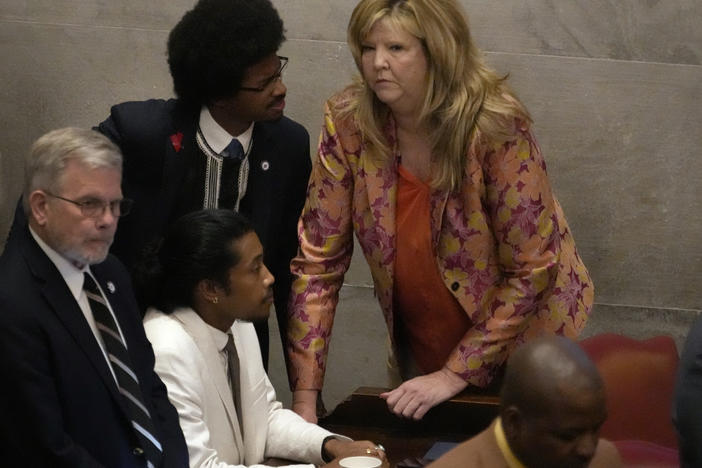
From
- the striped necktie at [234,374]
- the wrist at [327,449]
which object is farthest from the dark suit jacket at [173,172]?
the wrist at [327,449]

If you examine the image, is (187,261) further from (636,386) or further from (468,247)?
(636,386)

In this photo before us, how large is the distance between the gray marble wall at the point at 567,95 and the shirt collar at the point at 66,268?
2481mm

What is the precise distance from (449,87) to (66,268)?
1127 millimetres

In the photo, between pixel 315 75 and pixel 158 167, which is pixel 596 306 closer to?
pixel 315 75

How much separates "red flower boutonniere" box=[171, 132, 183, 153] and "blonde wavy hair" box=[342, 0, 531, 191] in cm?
56

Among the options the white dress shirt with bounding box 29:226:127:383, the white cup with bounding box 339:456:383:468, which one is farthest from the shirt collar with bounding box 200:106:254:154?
the white cup with bounding box 339:456:383:468

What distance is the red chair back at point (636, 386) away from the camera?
11.8 feet

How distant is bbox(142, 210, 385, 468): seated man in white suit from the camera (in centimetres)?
330

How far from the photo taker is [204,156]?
Answer: 12.4ft

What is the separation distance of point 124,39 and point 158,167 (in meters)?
1.74

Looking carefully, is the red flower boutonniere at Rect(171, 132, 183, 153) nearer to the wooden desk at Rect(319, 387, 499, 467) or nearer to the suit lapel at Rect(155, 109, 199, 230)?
the suit lapel at Rect(155, 109, 199, 230)

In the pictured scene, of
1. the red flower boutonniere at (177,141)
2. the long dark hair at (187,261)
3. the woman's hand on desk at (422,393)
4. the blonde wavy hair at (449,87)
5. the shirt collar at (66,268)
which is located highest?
the blonde wavy hair at (449,87)

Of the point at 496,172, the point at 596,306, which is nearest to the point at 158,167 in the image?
the point at 496,172

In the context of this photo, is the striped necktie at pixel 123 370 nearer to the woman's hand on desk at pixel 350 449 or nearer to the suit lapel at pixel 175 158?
the woman's hand on desk at pixel 350 449
